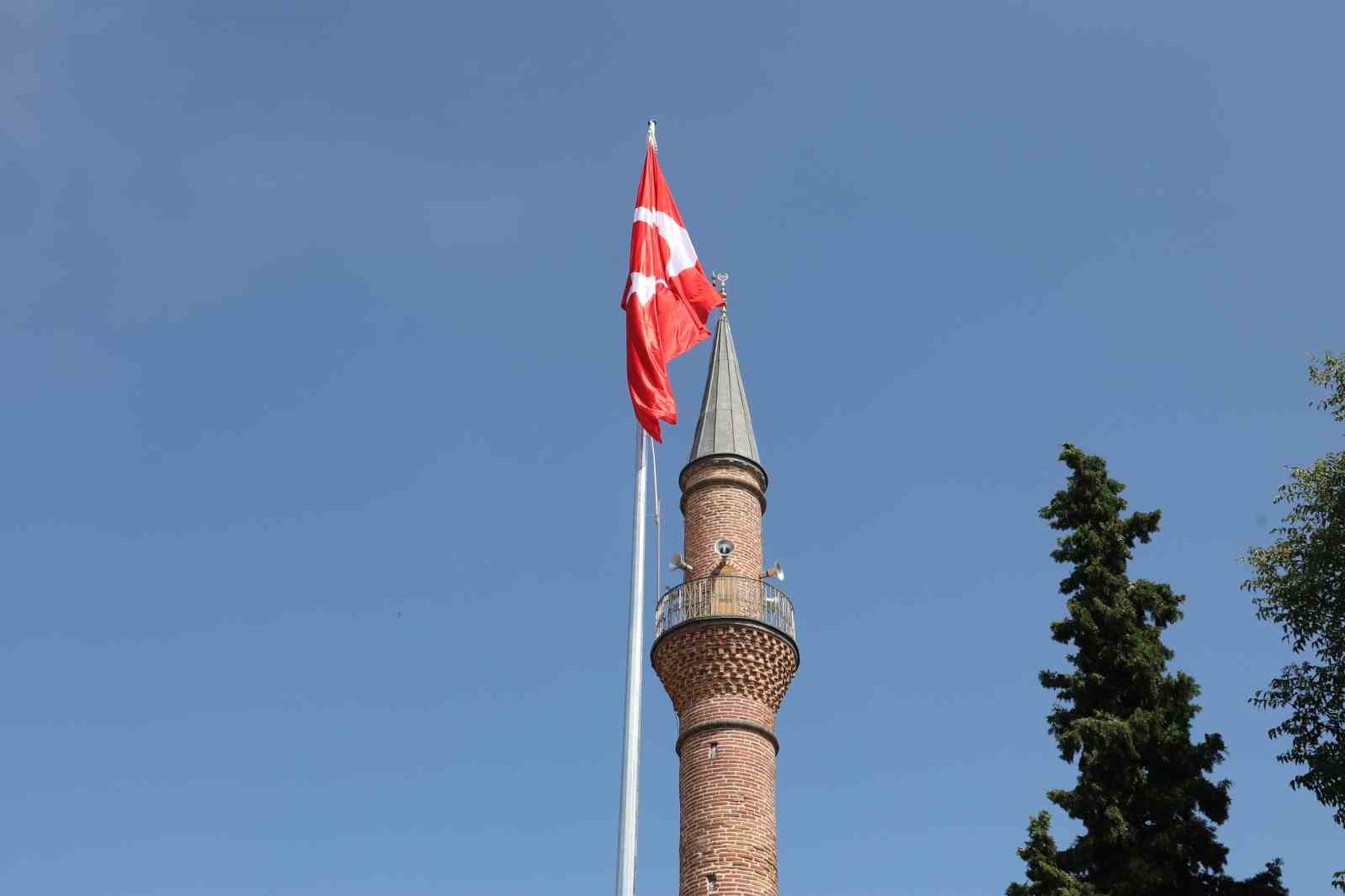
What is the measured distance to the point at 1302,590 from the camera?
2206 cm

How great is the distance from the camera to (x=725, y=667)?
27938 millimetres

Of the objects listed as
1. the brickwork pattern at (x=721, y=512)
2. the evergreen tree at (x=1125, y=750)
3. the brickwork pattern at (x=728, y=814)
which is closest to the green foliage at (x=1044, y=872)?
the evergreen tree at (x=1125, y=750)

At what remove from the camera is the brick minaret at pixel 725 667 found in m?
25.9

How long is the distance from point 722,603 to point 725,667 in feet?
4.74

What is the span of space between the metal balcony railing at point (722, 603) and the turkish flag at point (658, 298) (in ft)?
29.7

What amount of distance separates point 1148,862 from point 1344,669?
13.8ft

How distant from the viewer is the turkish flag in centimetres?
1886

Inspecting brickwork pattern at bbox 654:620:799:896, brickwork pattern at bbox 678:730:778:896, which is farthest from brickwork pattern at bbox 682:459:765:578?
brickwork pattern at bbox 678:730:778:896

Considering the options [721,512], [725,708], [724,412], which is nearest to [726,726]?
[725,708]

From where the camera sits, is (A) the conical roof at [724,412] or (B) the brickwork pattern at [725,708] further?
(A) the conical roof at [724,412]

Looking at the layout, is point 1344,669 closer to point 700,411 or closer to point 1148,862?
point 1148,862

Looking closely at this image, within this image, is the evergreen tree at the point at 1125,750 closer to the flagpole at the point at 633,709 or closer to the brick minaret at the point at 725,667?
the brick minaret at the point at 725,667

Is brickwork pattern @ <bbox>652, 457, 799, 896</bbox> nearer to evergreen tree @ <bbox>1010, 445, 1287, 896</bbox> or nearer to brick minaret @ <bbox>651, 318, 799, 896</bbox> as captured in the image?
brick minaret @ <bbox>651, 318, 799, 896</bbox>

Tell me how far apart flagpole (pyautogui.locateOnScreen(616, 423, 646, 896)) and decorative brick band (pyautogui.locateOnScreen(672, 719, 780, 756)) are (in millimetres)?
10887
